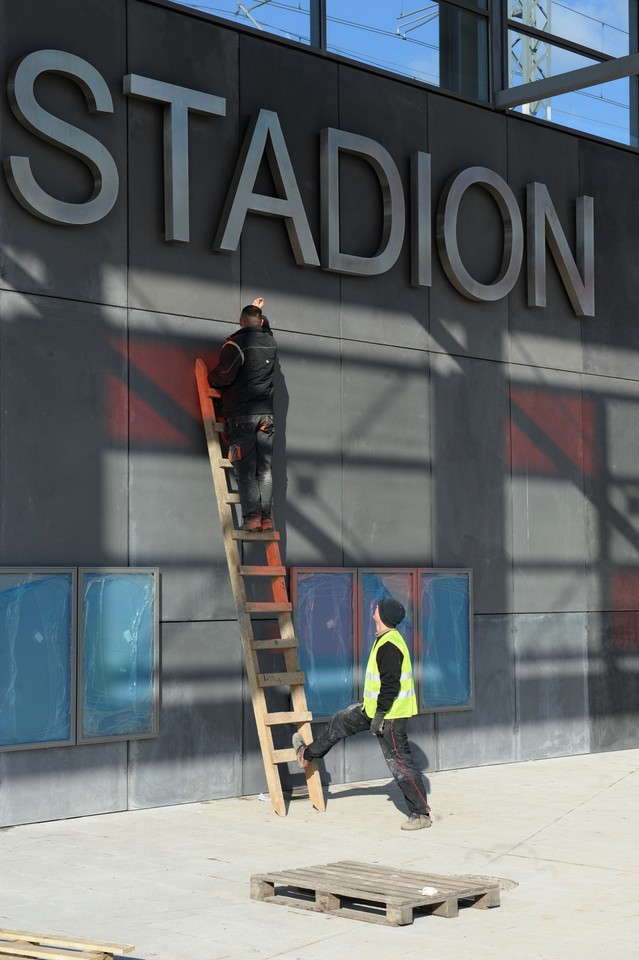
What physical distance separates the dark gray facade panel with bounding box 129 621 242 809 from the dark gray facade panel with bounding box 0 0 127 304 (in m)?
2.99

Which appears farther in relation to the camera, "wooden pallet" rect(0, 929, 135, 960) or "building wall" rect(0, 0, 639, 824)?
"building wall" rect(0, 0, 639, 824)

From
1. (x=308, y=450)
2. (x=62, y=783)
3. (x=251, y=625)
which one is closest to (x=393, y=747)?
(x=251, y=625)

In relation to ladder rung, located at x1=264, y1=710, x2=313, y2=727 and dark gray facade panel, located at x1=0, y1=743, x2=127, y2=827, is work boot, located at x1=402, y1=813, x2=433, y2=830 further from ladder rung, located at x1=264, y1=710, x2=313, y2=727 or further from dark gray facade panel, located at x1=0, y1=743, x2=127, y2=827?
dark gray facade panel, located at x1=0, y1=743, x2=127, y2=827

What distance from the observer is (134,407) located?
37.1 feet

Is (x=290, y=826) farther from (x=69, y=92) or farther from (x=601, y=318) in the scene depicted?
(x=601, y=318)

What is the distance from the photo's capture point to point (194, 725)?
37.8 ft

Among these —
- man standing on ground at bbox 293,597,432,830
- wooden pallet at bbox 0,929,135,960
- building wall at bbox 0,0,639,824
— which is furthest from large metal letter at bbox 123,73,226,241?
wooden pallet at bbox 0,929,135,960

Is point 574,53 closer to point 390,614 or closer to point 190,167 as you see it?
point 190,167

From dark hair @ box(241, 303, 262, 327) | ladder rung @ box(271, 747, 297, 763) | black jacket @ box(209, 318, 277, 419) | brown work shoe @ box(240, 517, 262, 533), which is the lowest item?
ladder rung @ box(271, 747, 297, 763)

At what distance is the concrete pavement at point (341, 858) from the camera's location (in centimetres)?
708

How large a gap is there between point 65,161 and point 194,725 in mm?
4803

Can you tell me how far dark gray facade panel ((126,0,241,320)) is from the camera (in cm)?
1148

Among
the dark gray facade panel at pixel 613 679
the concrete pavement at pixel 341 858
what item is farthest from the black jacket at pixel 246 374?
the dark gray facade panel at pixel 613 679

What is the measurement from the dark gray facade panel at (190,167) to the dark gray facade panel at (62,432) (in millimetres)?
605
